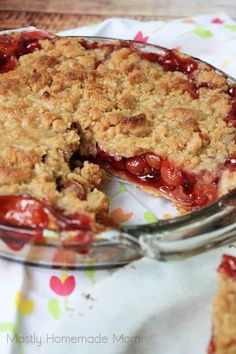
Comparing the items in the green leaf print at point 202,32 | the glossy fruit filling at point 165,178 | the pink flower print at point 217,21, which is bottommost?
the glossy fruit filling at point 165,178

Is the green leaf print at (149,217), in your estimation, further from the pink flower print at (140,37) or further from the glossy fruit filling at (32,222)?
the pink flower print at (140,37)

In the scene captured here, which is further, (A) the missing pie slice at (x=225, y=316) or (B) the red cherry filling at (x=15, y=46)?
(B) the red cherry filling at (x=15, y=46)

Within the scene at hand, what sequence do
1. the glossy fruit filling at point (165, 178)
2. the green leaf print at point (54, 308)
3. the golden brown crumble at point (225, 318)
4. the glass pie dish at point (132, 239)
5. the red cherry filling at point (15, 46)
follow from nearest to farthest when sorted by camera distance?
the golden brown crumble at point (225, 318) → the glass pie dish at point (132, 239) → the green leaf print at point (54, 308) → the glossy fruit filling at point (165, 178) → the red cherry filling at point (15, 46)

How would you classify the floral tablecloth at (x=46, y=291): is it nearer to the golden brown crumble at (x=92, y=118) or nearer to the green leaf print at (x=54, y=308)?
the green leaf print at (x=54, y=308)

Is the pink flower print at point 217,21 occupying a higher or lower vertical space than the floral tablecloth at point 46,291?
higher

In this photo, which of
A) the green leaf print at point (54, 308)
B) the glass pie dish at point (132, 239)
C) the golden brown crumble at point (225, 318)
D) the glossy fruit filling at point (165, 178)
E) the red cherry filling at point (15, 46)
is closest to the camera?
the golden brown crumble at point (225, 318)

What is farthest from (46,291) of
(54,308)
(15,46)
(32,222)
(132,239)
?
(15,46)

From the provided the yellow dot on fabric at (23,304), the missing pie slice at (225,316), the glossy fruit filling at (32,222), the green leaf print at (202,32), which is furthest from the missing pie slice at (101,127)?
the green leaf print at (202,32)

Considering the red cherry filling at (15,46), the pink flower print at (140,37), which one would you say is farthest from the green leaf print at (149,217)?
the pink flower print at (140,37)

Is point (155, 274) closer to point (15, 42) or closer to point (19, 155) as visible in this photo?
point (19, 155)
